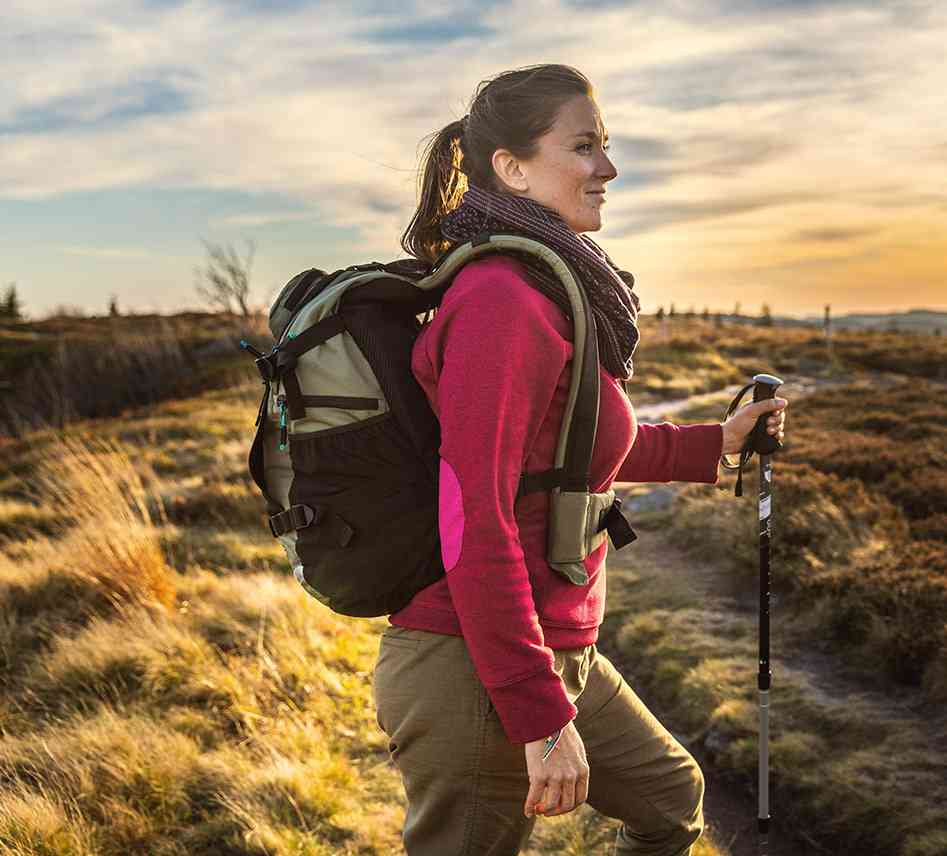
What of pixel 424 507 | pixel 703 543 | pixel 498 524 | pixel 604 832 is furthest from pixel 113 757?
pixel 703 543

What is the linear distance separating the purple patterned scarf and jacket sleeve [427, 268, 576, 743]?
22 centimetres

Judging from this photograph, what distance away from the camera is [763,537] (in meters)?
3.21

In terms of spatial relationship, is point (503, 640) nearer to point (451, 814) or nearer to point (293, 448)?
point (451, 814)

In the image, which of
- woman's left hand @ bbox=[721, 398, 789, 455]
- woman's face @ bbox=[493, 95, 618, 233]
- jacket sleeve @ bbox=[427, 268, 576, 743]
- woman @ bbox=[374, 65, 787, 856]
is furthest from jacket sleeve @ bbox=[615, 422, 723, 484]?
jacket sleeve @ bbox=[427, 268, 576, 743]

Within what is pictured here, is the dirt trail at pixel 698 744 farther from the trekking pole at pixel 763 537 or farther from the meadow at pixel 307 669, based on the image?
the trekking pole at pixel 763 537

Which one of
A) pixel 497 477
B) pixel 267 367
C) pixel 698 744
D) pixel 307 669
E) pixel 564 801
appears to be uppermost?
pixel 267 367

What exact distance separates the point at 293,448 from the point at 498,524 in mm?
531

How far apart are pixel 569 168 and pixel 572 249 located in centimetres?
21

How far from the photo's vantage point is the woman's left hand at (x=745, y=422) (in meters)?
2.62

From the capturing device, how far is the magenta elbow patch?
5.29 ft

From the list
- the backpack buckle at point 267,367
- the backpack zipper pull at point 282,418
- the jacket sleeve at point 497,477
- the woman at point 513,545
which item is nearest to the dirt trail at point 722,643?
the woman at point 513,545

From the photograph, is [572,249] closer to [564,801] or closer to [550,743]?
[550,743]

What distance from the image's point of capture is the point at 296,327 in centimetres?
186

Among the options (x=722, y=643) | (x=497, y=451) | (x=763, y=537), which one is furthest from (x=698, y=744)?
(x=497, y=451)
